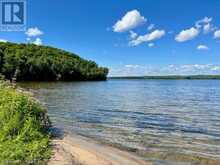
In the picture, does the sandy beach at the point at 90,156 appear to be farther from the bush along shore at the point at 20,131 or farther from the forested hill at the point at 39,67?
the forested hill at the point at 39,67

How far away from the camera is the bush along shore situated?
736 cm

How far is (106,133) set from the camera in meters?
15.7

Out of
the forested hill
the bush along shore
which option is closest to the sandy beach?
the bush along shore

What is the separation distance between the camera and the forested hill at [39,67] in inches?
3532

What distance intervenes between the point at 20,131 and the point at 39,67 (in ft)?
314

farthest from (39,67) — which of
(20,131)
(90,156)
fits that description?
(20,131)

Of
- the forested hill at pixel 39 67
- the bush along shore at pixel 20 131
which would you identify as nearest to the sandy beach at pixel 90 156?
the bush along shore at pixel 20 131

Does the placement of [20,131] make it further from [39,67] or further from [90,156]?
[39,67]

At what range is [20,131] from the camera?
31.2 ft

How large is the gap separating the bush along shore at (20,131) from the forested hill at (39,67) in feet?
202

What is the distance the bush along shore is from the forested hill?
61539 millimetres

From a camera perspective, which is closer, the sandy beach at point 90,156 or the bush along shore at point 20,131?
the bush along shore at point 20,131

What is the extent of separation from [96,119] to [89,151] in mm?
9392

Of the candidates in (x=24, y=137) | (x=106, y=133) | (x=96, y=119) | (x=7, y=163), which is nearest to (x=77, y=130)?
(x=106, y=133)
